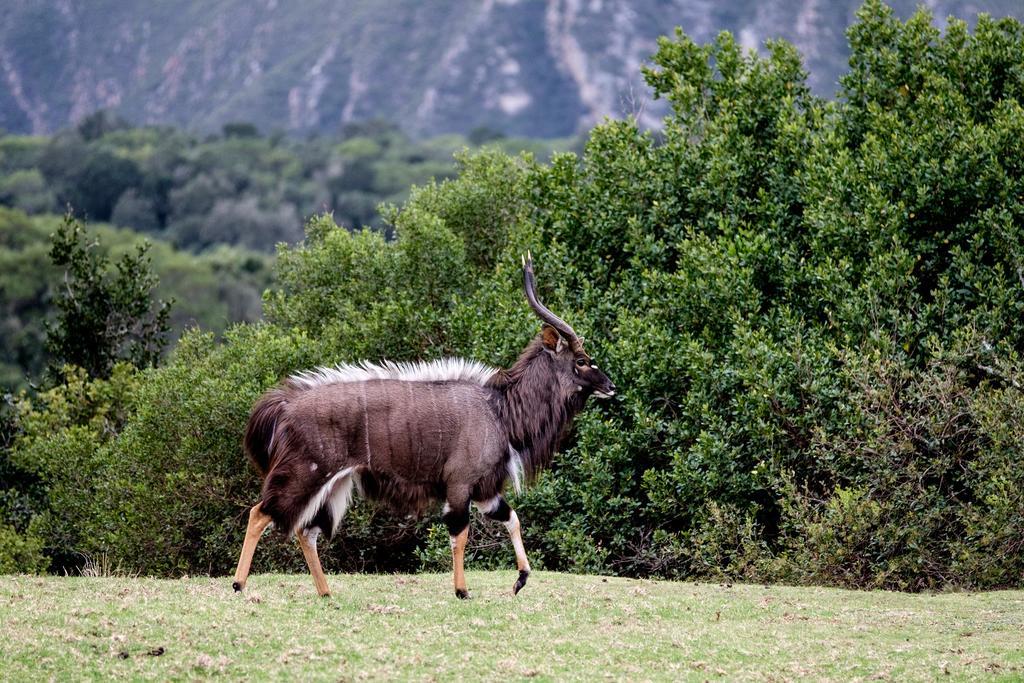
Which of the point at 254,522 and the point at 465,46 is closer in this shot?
the point at 254,522

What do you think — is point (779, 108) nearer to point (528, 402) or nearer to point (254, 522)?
point (528, 402)

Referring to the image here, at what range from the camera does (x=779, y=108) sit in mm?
25031

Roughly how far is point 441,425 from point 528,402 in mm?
1247

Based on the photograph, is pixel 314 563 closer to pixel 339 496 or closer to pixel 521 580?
pixel 339 496

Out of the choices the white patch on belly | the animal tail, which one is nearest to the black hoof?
the white patch on belly

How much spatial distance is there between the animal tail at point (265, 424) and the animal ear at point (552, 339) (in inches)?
120

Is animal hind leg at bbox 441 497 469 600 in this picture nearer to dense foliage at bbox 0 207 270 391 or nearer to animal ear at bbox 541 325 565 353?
animal ear at bbox 541 325 565 353

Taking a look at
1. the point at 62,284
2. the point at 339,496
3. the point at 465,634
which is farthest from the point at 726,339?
the point at 62,284

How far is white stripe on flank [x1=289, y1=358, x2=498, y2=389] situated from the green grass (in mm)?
2196

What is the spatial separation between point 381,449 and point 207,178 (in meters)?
106

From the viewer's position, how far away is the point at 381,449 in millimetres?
13109

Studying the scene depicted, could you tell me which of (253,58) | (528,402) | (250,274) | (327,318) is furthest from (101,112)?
(528,402)

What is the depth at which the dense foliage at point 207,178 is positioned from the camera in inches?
4171

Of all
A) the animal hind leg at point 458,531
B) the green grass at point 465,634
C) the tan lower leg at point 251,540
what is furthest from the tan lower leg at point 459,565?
the tan lower leg at point 251,540
